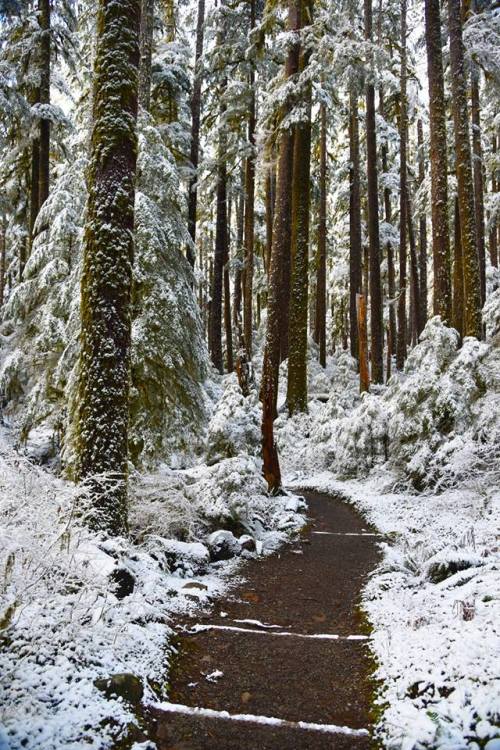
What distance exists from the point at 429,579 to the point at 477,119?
20378 millimetres

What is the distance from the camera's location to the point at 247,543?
24.8 ft

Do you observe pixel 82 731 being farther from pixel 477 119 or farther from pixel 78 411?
pixel 477 119

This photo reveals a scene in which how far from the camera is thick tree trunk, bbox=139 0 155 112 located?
11.9 m

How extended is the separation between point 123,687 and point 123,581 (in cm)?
111

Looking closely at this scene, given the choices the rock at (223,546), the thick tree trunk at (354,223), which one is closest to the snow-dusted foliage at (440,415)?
the rock at (223,546)

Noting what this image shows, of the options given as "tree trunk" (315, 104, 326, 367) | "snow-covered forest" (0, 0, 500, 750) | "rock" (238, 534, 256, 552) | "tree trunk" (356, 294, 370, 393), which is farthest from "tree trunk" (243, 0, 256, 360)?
"rock" (238, 534, 256, 552)

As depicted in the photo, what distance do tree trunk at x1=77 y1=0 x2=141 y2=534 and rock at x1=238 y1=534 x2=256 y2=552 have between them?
236 centimetres

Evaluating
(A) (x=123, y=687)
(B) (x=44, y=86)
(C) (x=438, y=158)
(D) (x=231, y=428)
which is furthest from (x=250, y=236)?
(A) (x=123, y=687)

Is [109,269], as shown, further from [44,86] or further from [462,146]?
[44,86]

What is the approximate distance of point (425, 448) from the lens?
9555 mm

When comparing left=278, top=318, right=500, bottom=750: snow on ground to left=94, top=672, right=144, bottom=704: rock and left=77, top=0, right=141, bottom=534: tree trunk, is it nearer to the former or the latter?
left=94, top=672, right=144, bottom=704: rock

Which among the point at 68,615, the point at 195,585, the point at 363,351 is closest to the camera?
the point at 68,615

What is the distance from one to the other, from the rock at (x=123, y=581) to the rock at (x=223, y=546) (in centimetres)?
238

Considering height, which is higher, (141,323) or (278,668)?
(141,323)
